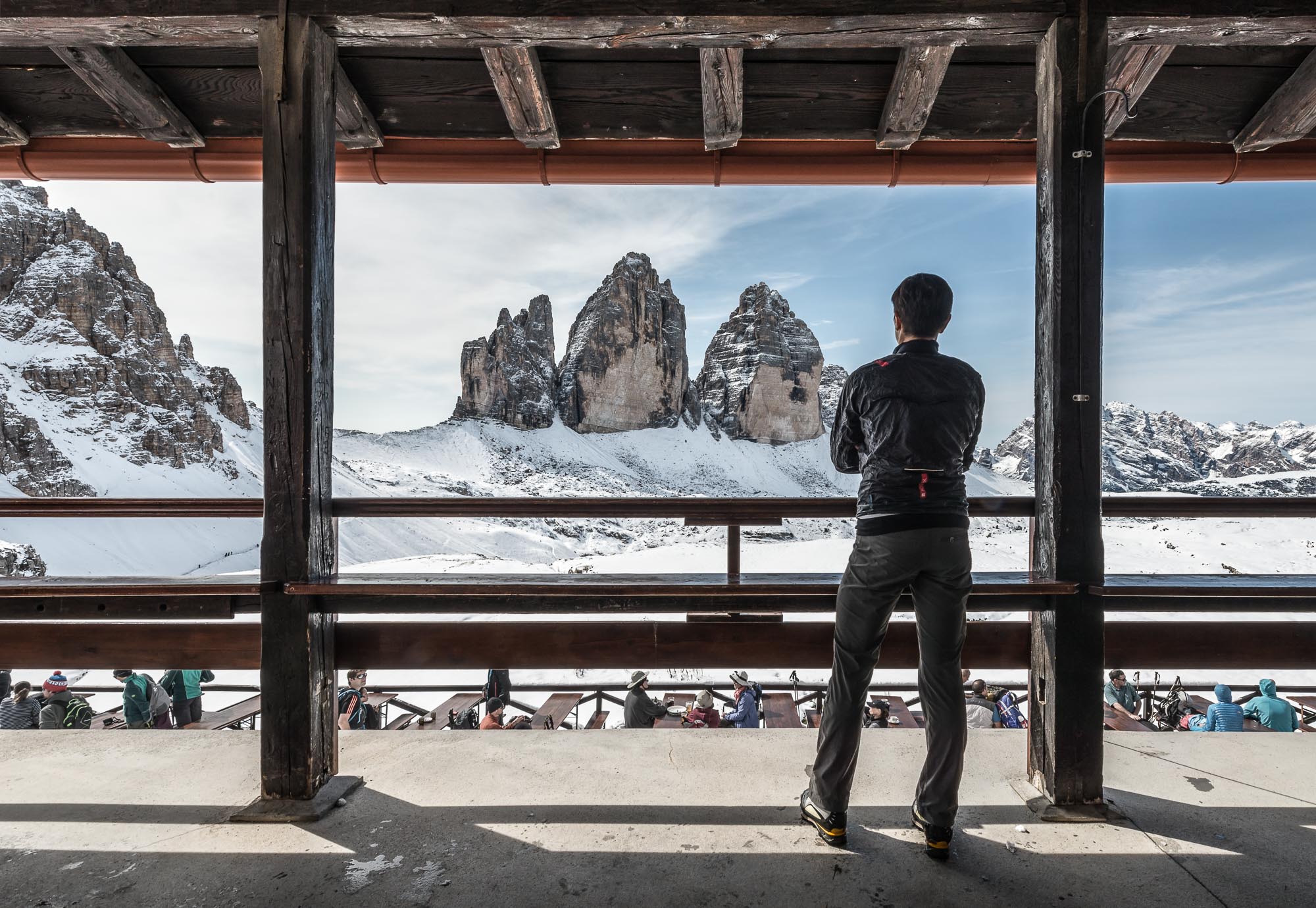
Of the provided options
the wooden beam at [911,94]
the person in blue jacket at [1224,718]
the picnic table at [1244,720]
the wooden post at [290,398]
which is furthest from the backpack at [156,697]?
the picnic table at [1244,720]

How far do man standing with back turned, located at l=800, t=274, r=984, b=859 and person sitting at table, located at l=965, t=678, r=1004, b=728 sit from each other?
325 centimetres

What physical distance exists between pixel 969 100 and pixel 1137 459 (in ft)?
410

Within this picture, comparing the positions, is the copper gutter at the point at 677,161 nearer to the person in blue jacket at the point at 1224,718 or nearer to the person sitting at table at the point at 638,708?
the person in blue jacket at the point at 1224,718

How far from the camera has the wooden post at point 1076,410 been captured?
2.21 m

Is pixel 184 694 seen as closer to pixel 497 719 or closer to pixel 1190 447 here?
pixel 497 719

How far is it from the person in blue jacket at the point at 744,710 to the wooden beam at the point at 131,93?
527 centimetres

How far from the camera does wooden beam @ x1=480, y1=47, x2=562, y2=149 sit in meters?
2.56

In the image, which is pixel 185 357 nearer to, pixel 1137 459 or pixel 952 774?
pixel 952 774

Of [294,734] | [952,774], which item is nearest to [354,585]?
[294,734]

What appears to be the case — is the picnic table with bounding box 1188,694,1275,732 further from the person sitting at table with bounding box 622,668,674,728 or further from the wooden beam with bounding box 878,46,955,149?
the wooden beam with bounding box 878,46,955,149

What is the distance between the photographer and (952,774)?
1.88m

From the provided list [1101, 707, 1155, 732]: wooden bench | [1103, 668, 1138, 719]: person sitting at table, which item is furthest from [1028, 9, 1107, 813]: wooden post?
[1103, 668, 1138, 719]: person sitting at table

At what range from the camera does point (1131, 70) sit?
266 cm

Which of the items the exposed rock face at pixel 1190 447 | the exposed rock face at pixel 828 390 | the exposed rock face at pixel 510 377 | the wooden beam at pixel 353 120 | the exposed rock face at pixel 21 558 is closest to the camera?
the wooden beam at pixel 353 120
